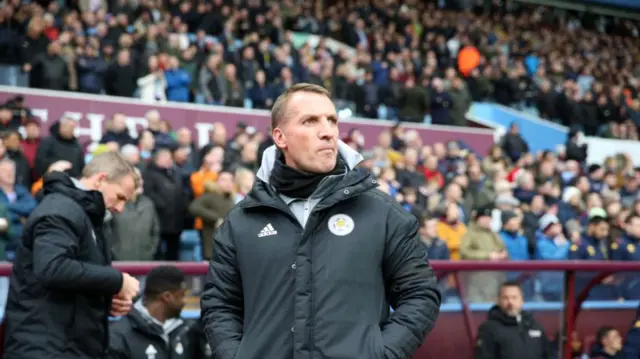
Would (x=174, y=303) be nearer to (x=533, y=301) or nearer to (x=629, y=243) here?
(x=533, y=301)

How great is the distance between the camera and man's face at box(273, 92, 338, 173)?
10.1ft

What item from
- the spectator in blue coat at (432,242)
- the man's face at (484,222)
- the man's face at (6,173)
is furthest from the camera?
the man's face at (484,222)

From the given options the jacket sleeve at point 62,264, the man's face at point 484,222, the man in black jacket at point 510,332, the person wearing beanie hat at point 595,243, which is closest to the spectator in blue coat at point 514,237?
the person wearing beanie hat at point 595,243

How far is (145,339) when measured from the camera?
16.3 ft

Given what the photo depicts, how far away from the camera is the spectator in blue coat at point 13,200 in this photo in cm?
828

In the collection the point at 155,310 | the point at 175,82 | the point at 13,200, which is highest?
the point at 175,82

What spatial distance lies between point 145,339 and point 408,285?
2.31 meters

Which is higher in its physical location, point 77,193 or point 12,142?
point 77,193

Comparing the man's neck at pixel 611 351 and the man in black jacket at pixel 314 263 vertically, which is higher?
the man in black jacket at pixel 314 263

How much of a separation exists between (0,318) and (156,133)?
7.35 metres

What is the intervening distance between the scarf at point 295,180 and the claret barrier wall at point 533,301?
220 cm

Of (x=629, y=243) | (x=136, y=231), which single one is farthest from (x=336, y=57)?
(x=136, y=231)

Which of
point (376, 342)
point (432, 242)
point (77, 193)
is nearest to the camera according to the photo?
point (376, 342)

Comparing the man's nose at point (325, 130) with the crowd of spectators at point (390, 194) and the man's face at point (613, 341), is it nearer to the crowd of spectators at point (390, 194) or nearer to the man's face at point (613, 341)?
the crowd of spectators at point (390, 194)
